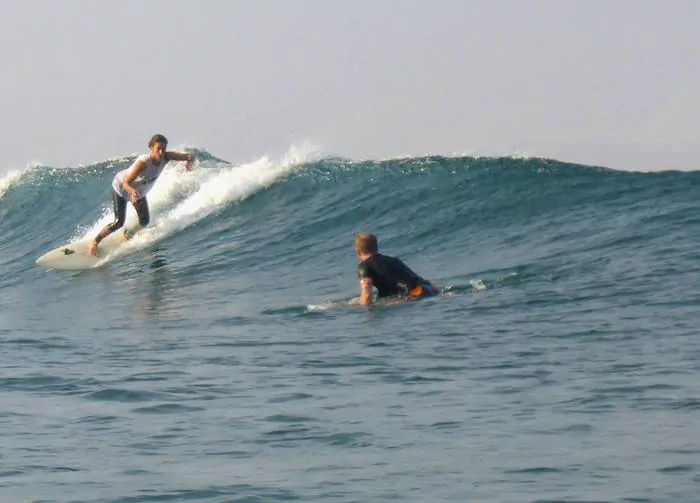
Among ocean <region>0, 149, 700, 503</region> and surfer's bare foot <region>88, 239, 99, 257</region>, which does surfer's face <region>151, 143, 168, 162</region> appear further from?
surfer's bare foot <region>88, 239, 99, 257</region>


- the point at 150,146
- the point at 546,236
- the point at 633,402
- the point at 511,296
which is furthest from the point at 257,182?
the point at 633,402

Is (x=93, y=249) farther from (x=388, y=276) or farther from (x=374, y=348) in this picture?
(x=374, y=348)

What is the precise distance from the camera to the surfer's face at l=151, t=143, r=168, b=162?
52.3ft

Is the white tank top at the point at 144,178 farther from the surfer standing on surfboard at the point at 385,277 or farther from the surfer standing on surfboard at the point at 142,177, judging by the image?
the surfer standing on surfboard at the point at 385,277

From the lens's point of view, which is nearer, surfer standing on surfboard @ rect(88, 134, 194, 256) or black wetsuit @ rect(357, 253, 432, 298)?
black wetsuit @ rect(357, 253, 432, 298)

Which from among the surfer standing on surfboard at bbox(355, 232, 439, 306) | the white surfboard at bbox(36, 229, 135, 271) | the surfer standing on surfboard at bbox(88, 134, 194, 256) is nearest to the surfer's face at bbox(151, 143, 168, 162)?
the surfer standing on surfboard at bbox(88, 134, 194, 256)

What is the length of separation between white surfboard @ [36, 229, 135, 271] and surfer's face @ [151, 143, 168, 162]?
206 centimetres

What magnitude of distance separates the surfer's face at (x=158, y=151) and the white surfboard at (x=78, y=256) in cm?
206

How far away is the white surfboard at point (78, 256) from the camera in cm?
1728

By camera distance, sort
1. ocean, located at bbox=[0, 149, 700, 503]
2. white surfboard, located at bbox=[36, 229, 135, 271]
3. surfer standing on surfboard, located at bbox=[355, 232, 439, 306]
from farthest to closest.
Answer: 1. white surfboard, located at bbox=[36, 229, 135, 271]
2. surfer standing on surfboard, located at bbox=[355, 232, 439, 306]
3. ocean, located at bbox=[0, 149, 700, 503]

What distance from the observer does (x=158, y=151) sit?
16.0 meters

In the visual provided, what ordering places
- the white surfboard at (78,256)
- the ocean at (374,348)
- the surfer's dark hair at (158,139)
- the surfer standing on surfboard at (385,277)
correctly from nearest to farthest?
the ocean at (374,348) < the surfer standing on surfboard at (385,277) < the surfer's dark hair at (158,139) < the white surfboard at (78,256)

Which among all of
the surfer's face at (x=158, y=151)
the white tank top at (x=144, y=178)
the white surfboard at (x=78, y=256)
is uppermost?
the surfer's face at (x=158, y=151)

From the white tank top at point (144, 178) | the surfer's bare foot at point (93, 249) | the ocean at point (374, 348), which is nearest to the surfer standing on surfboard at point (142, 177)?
the white tank top at point (144, 178)
